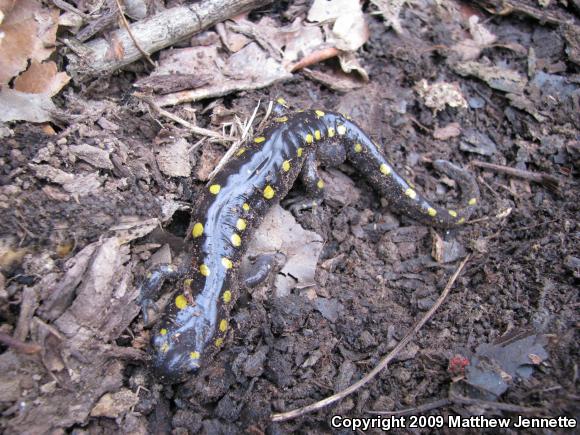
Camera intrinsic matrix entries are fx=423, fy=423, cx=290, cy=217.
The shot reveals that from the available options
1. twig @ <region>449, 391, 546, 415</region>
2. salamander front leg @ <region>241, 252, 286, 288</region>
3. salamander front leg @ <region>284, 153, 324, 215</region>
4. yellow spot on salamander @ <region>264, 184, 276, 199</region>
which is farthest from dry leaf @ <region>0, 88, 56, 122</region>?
twig @ <region>449, 391, 546, 415</region>

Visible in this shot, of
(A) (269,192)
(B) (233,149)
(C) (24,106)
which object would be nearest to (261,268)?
(A) (269,192)

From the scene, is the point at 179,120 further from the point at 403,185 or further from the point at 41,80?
the point at 403,185

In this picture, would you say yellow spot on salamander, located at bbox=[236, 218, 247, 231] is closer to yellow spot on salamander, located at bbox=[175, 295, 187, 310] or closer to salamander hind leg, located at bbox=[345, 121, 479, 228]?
yellow spot on salamander, located at bbox=[175, 295, 187, 310]

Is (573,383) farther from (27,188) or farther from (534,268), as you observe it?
(27,188)

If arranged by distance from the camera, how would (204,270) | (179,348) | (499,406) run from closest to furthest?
1. (499,406)
2. (179,348)
3. (204,270)

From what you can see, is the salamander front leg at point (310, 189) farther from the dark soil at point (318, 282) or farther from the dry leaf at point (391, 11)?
the dry leaf at point (391, 11)

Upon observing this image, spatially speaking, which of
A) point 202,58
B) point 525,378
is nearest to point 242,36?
point 202,58
